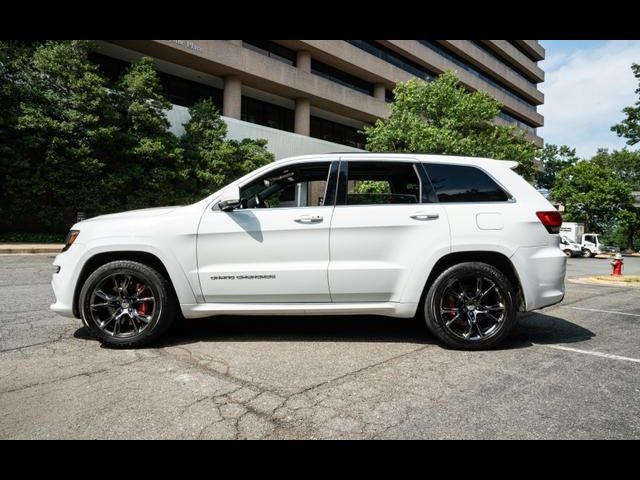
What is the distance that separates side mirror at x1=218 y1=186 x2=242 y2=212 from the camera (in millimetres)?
3777

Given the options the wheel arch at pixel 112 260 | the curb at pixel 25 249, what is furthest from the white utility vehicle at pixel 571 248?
the wheel arch at pixel 112 260

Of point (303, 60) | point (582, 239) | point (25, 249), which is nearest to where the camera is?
point (25, 249)

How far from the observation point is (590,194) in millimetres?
42750

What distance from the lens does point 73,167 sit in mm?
16250

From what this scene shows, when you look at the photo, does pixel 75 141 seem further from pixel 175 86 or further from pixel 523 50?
pixel 523 50

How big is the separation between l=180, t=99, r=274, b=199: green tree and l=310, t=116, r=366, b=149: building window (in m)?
13.3

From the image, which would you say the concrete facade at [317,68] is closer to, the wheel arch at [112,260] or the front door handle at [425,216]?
the wheel arch at [112,260]

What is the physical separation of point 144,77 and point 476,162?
18.2m

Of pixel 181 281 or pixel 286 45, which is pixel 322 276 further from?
pixel 286 45

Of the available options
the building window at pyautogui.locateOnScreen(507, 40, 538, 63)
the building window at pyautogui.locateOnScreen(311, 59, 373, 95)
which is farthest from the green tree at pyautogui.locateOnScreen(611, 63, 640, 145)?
the building window at pyautogui.locateOnScreen(507, 40, 538, 63)

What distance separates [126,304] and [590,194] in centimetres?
4966

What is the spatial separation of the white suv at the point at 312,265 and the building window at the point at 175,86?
906 inches

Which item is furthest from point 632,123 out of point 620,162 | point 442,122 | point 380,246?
point 620,162

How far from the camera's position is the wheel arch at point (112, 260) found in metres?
3.79
